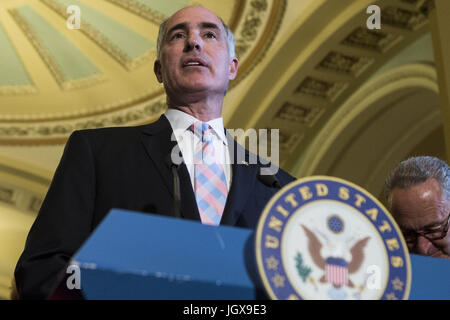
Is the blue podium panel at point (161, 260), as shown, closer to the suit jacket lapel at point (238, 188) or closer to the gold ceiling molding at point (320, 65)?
the suit jacket lapel at point (238, 188)

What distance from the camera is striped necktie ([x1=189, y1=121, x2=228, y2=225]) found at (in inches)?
46.8

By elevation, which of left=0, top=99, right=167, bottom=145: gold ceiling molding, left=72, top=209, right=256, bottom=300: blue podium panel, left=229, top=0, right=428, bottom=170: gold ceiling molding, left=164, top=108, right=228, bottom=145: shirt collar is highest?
left=0, top=99, right=167, bottom=145: gold ceiling molding

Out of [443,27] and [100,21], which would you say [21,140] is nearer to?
[100,21]

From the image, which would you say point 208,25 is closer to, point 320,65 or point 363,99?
point 320,65

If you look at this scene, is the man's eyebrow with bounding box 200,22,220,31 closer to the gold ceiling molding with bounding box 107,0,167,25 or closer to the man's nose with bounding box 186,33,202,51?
the man's nose with bounding box 186,33,202,51

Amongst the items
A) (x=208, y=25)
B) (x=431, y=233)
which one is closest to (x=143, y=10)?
(x=208, y=25)

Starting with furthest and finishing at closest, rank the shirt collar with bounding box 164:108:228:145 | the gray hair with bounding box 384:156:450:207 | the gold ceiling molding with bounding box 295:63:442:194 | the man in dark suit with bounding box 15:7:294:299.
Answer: the gold ceiling molding with bounding box 295:63:442:194 < the gray hair with bounding box 384:156:450:207 < the shirt collar with bounding box 164:108:228:145 < the man in dark suit with bounding box 15:7:294:299

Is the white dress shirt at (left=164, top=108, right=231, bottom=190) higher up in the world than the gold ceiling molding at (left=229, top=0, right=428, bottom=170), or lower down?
lower down

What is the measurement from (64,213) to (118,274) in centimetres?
39

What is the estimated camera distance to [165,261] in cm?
80

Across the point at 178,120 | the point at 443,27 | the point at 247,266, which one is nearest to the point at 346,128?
the point at 443,27

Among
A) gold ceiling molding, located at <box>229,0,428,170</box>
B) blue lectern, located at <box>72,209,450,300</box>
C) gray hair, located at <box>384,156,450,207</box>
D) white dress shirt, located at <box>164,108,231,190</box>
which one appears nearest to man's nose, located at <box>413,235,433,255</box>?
gray hair, located at <box>384,156,450,207</box>

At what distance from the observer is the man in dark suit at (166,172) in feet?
3.61

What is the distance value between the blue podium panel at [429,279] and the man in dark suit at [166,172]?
0.30 metres
